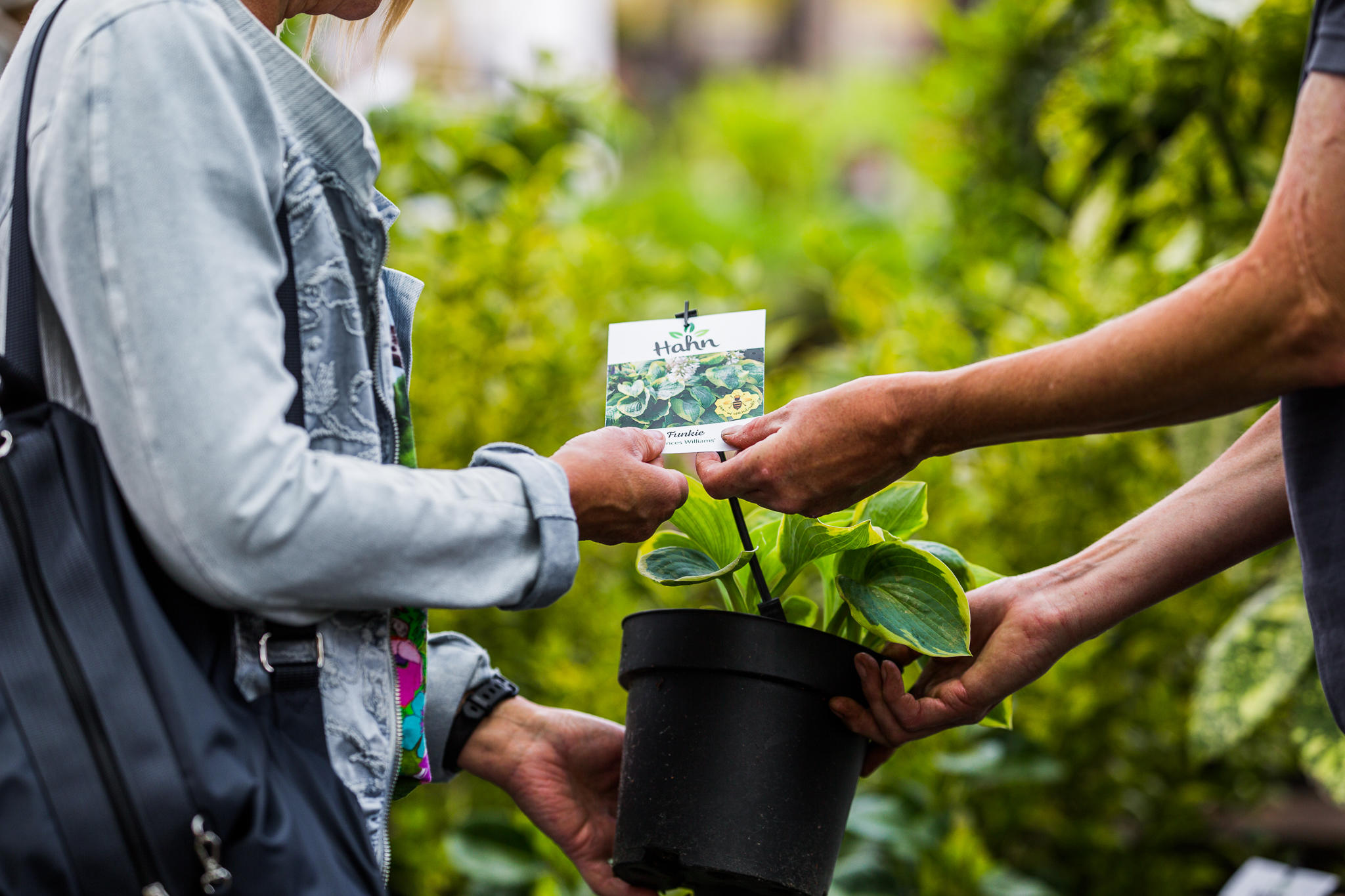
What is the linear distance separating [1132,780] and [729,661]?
1.99m

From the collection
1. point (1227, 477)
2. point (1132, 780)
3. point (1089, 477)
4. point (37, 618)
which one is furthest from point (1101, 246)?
point (37, 618)

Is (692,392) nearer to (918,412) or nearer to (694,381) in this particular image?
(694,381)

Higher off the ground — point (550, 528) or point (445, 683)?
point (550, 528)

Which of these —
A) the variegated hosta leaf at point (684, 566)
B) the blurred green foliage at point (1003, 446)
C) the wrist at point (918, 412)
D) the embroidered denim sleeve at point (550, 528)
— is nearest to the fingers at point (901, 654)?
the variegated hosta leaf at point (684, 566)

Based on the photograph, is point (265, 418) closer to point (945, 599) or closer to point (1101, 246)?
point (945, 599)

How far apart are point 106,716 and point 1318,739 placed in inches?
87.4

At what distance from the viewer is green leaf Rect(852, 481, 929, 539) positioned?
1544mm

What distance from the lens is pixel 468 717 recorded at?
1484 mm

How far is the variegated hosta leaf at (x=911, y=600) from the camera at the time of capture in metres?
1.37

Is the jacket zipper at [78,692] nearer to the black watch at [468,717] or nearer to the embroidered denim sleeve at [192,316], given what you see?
the embroidered denim sleeve at [192,316]

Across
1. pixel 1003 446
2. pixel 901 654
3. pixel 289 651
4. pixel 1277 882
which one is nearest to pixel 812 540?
pixel 901 654

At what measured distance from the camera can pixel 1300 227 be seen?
40.5 inches

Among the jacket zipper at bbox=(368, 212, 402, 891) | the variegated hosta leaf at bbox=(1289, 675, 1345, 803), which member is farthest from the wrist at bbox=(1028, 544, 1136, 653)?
the variegated hosta leaf at bbox=(1289, 675, 1345, 803)

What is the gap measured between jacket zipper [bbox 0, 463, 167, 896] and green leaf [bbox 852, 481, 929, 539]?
93 cm
